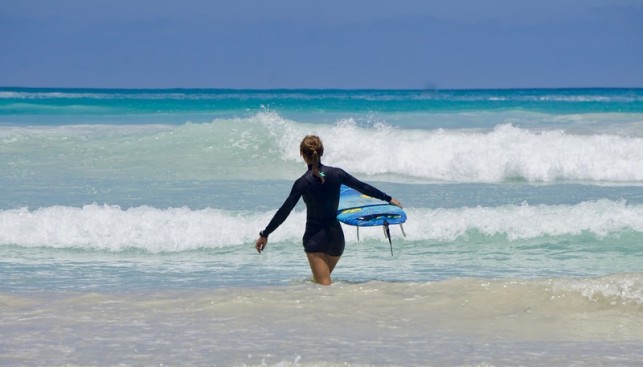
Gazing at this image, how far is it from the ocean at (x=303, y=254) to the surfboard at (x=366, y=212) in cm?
49

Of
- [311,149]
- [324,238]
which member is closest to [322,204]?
[324,238]

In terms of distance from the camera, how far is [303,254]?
10086 mm

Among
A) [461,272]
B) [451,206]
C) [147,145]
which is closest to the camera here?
[461,272]

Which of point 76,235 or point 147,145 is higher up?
point 147,145

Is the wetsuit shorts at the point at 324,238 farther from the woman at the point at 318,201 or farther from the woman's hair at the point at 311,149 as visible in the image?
the woman's hair at the point at 311,149

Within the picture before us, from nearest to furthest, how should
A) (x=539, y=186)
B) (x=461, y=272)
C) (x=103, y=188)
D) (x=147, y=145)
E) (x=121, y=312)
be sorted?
(x=121, y=312) < (x=461, y=272) < (x=103, y=188) < (x=539, y=186) < (x=147, y=145)

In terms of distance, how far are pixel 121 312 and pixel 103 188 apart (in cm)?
842

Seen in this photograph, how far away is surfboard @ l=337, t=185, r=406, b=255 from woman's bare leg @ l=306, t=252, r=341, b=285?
0.99 ft

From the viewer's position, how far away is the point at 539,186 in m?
→ 15.9

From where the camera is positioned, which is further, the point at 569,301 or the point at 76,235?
the point at 76,235

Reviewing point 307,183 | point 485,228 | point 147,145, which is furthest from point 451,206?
point 147,145

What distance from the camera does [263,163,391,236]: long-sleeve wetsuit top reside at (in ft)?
23.1

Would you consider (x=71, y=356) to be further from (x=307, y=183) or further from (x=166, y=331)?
(x=307, y=183)

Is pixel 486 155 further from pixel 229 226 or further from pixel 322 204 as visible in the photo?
pixel 322 204
